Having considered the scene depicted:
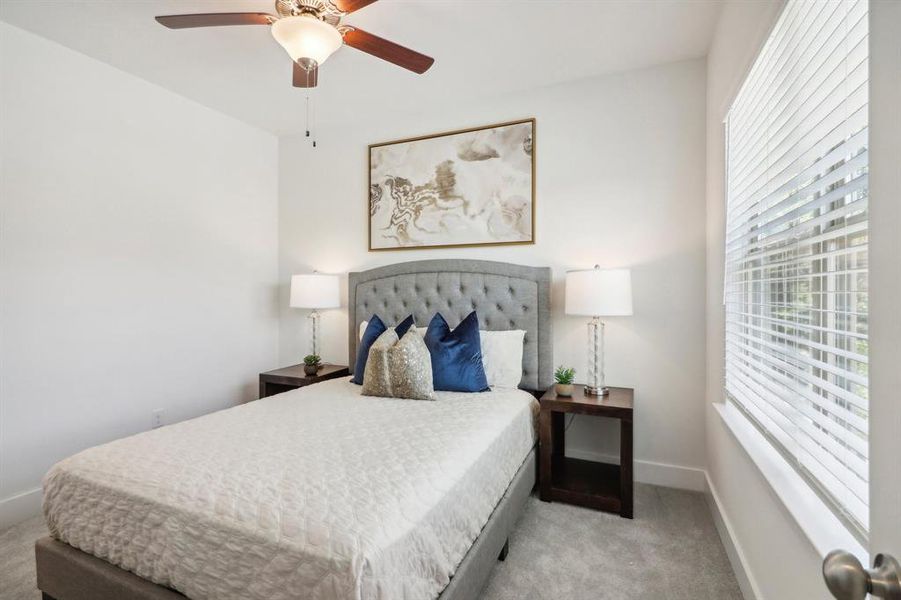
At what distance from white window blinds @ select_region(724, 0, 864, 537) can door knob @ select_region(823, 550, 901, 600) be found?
1.81 ft

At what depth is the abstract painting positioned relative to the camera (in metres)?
3.15

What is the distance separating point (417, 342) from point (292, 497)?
140 centimetres

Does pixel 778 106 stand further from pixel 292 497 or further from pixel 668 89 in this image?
pixel 292 497

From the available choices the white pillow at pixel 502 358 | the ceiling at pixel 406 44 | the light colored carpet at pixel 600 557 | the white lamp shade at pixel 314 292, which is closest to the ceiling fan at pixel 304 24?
the ceiling at pixel 406 44

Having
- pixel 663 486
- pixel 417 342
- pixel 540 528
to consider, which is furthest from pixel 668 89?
pixel 540 528

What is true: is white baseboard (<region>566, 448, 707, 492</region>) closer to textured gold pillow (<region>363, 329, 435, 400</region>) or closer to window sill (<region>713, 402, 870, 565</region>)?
window sill (<region>713, 402, 870, 565</region>)

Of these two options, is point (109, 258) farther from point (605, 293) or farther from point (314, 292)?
point (605, 293)

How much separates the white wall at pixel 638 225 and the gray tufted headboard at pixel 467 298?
0.14m

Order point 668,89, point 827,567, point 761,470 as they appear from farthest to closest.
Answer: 1. point 668,89
2. point 761,470
3. point 827,567

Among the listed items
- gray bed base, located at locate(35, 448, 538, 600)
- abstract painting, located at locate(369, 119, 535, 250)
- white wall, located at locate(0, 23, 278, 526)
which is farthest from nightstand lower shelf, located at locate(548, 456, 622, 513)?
white wall, located at locate(0, 23, 278, 526)

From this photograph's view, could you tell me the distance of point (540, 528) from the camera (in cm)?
230

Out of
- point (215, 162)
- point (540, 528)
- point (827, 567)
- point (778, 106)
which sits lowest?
point (540, 528)

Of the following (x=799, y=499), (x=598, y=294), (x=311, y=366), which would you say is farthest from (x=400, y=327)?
(x=799, y=499)

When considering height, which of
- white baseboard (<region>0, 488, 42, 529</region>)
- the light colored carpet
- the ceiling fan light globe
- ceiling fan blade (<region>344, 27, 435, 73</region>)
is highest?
ceiling fan blade (<region>344, 27, 435, 73</region>)
